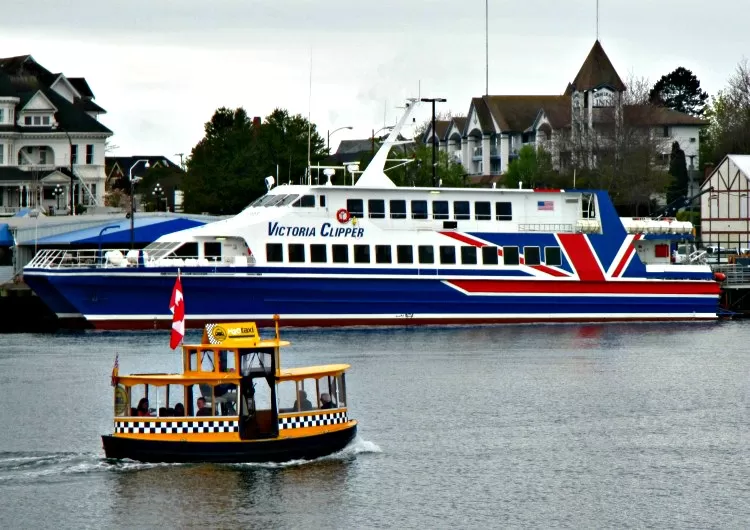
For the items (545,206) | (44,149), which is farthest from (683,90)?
(545,206)

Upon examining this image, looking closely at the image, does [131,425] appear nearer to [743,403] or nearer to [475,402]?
[475,402]

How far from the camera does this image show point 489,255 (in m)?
57.7

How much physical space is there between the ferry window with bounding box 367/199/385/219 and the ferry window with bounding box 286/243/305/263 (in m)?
3.20

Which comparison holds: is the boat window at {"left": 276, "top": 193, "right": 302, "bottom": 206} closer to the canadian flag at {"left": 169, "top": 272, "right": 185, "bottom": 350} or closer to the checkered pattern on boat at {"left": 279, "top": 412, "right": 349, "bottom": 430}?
the checkered pattern on boat at {"left": 279, "top": 412, "right": 349, "bottom": 430}

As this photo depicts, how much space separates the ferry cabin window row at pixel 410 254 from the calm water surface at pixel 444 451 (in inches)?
273

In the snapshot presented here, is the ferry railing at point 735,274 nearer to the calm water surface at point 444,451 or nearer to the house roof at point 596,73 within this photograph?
the calm water surface at point 444,451

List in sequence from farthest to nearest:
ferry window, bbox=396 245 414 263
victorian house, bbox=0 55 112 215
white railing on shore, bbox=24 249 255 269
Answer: victorian house, bbox=0 55 112 215, ferry window, bbox=396 245 414 263, white railing on shore, bbox=24 249 255 269

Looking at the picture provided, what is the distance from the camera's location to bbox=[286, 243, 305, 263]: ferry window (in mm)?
55250

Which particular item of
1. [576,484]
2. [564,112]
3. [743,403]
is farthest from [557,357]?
[564,112]

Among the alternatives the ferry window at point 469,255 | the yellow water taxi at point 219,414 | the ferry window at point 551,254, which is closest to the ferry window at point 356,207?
the ferry window at point 469,255

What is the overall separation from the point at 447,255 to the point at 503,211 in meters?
3.21

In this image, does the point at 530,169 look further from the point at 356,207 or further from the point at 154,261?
the point at 154,261

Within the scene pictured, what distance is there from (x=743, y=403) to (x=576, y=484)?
1138cm

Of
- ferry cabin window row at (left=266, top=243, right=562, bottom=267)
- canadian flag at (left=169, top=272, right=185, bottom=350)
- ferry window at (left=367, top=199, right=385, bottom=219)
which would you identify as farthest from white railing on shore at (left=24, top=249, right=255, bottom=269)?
canadian flag at (left=169, top=272, right=185, bottom=350)
